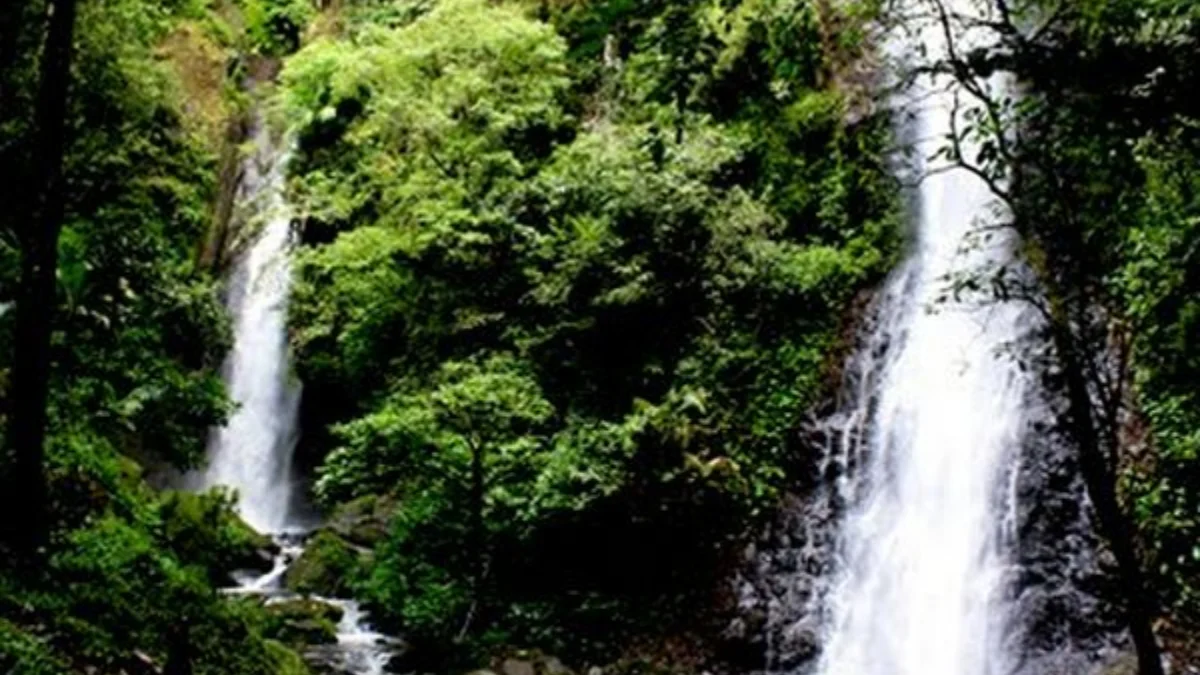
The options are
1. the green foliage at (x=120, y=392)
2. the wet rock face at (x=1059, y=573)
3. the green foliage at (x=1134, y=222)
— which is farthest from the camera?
the wet rock face at (x=1059, y=573)

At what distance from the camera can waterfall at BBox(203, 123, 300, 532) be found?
19.8 meters

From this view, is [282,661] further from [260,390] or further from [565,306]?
[260,390]

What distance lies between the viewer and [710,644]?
1248 centimetres

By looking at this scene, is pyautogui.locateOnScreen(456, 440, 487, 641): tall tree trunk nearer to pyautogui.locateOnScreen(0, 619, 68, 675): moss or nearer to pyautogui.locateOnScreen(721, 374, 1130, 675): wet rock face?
pyautogui.locateOnScreen(721, 374, 1130, 675): wet rock face

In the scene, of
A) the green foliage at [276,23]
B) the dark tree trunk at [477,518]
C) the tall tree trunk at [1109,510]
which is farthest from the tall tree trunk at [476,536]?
the green foliage at [276,23]

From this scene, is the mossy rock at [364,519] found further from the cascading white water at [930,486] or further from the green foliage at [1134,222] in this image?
the green foliage at [1134,222]

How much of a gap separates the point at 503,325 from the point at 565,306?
1.17 m

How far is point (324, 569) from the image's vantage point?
15109 mm

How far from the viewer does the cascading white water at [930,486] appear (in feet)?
38.9

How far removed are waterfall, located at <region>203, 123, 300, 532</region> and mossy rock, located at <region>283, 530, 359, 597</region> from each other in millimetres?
3954

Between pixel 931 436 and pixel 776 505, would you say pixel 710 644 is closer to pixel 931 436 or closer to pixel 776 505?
pixel 776 505

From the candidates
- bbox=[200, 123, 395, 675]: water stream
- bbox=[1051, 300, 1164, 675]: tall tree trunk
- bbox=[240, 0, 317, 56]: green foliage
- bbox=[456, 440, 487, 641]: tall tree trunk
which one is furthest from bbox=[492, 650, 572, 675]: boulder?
bbox=[240, 0, 317, 56]: green foliage

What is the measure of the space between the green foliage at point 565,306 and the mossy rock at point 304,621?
0.68 m

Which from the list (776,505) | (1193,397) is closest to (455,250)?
(776,505)
